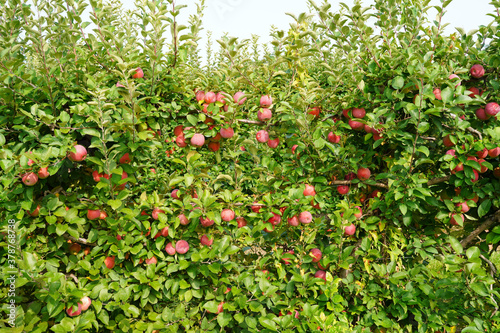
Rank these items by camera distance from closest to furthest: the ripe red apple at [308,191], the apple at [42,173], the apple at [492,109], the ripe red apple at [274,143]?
Answer: the apple at [42,173] → the apple at [492,109] → the ripe red apple at [308,191] → the ripe red apple at [274,143]

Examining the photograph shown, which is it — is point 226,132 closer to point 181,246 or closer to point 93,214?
point 181,246

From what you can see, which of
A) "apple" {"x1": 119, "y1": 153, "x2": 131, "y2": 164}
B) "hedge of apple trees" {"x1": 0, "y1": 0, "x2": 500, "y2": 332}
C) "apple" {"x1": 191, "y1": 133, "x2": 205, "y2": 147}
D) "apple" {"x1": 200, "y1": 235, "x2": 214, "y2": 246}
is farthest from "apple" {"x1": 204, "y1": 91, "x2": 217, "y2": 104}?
"apple" {"x1": 200, "y1": 235, "x2": 214, "y2": 246}

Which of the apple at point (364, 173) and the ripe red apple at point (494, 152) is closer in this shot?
the ripe red apple at point (494, 152)

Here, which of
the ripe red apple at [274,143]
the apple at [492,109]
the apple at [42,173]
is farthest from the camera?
the ripe red apple at [274,143]

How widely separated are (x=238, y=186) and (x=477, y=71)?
153 cm

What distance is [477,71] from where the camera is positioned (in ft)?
6.61

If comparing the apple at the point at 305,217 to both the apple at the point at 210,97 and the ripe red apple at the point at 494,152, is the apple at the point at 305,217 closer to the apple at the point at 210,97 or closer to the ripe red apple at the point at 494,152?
the apple at the point at 210,97

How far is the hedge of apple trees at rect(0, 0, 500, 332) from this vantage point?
1.85 m

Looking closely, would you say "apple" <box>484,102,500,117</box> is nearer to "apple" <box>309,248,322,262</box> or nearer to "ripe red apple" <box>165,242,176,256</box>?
"apple" <box>309,248,322,262</box>

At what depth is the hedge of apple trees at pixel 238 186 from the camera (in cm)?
185

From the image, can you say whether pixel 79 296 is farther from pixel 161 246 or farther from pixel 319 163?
pixel 319 163

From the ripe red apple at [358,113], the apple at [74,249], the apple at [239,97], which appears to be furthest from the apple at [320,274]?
the apple at [74,249]

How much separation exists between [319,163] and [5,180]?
1.65 meters

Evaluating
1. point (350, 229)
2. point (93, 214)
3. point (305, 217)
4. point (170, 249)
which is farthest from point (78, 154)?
point (350, 229)
